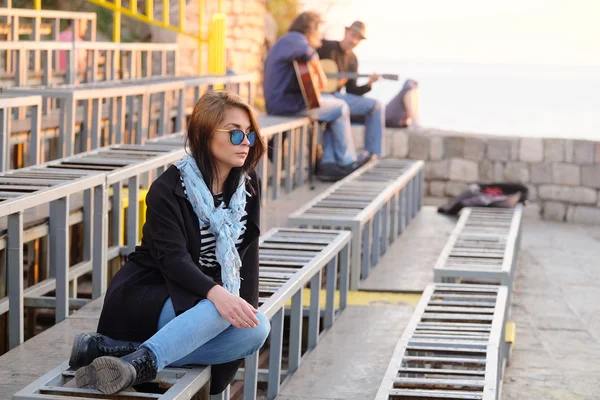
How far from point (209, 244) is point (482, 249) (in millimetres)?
3221

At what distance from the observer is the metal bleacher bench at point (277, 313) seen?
318cm

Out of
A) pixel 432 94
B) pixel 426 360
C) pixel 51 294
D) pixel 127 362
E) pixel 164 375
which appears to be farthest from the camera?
pixel 432 94

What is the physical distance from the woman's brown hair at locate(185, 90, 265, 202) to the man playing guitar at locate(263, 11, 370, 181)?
5.07m

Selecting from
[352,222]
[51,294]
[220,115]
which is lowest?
[51,294]

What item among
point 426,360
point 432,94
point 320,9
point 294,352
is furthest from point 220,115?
point 432,94

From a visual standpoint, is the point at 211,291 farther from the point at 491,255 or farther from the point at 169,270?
the point at 491,255

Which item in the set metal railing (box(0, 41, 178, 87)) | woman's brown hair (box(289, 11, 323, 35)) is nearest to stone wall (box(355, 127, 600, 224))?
metal railing (box(0, 41, 178, 87))

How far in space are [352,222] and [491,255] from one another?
0.71 m

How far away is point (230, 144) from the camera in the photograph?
3.47 metres

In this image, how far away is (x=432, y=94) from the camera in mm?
41844

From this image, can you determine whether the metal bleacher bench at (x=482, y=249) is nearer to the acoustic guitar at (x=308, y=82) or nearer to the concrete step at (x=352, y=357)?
the concrete step at (x=352, y=357)

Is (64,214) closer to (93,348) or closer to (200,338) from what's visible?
(93,348)

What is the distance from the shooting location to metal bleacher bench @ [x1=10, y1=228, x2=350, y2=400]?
3.18 meters

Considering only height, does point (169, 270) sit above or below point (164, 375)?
above
